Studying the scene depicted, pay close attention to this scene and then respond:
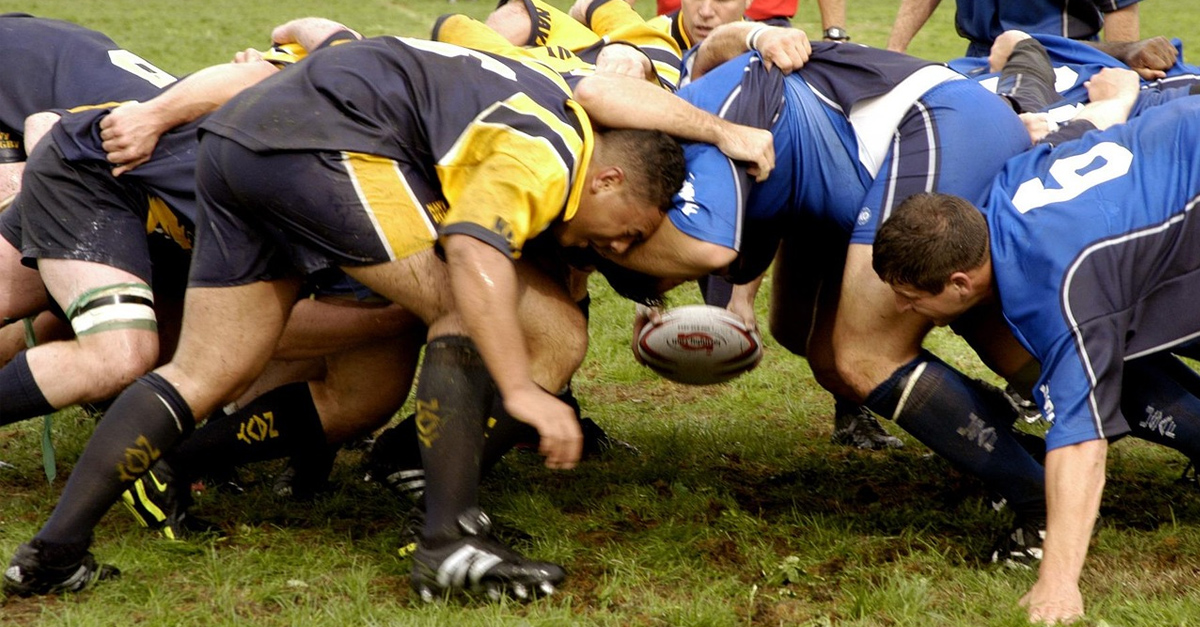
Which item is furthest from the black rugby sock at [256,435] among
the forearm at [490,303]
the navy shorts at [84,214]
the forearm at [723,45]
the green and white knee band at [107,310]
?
the forearm at [723,45]

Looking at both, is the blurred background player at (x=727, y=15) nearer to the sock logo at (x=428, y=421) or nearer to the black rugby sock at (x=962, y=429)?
the black rugby sock at (x=962, y=429)

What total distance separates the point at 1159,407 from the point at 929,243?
46.5 inches

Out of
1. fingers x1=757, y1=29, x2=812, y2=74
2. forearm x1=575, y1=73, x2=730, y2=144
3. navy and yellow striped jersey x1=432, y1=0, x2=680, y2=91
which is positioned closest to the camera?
forearm x1=575, y1=73, x2=730, y2=144

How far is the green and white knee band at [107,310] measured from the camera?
3.98m

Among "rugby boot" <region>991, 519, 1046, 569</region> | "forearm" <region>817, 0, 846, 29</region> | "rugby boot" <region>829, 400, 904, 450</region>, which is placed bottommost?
"rugby boot" <region>829, 400, 904, 450</region>

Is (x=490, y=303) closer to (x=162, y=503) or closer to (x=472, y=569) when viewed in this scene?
(x=472, y=569)

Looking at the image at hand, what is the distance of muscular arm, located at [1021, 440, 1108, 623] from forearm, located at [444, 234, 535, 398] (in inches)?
55.7

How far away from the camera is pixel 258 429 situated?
13.6ft

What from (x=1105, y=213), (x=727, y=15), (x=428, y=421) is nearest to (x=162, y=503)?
(x=428, y=421)

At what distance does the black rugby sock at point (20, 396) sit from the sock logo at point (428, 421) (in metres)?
1.33

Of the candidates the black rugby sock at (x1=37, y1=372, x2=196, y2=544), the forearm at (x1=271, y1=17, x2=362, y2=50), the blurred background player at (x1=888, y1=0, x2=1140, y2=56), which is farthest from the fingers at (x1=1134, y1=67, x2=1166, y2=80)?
the black rugby sock at (x1=37, y1=372, x2=196, y2=544)

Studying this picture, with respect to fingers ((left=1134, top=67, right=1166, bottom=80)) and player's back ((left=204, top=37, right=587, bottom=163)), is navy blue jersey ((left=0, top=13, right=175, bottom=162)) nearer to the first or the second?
player's back ((left=204, top=37, right=587, bottom=163))

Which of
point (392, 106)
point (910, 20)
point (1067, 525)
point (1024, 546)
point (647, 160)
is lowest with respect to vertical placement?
point (1024, 546)

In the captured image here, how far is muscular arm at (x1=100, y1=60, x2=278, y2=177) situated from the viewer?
4062mm
